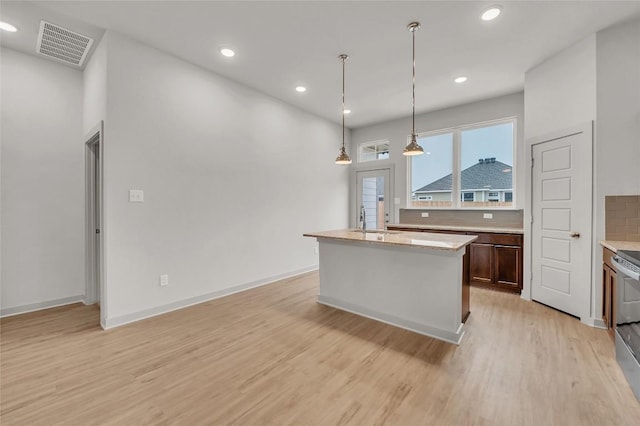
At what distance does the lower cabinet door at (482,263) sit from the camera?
4.23 m

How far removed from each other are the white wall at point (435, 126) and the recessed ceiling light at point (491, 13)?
7.66 feet

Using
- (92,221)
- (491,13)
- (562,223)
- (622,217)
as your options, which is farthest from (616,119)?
(92,221)

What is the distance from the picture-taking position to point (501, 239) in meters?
4.13

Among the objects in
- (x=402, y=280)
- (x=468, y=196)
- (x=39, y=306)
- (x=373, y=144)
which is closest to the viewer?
(x=402, y=280)

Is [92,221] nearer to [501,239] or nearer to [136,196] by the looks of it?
[136,196]

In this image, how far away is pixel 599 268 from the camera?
2.93 meters

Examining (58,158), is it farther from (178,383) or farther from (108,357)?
(178,383)

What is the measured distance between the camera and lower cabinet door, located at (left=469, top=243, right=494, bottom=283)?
4234 millimetres

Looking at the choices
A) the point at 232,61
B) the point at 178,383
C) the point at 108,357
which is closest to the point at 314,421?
the point at 178,383

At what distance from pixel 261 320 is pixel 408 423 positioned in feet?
6.27

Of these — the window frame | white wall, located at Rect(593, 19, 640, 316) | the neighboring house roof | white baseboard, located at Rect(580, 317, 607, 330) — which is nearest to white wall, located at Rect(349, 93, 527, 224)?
the window frame

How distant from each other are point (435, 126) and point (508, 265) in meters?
2.82

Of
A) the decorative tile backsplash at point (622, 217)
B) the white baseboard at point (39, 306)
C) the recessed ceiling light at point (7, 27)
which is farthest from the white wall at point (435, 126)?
the recessed ceiling light at point (7, 27)

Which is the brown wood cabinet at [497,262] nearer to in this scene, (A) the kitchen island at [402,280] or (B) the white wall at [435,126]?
(B) the white wall at [435,126]
